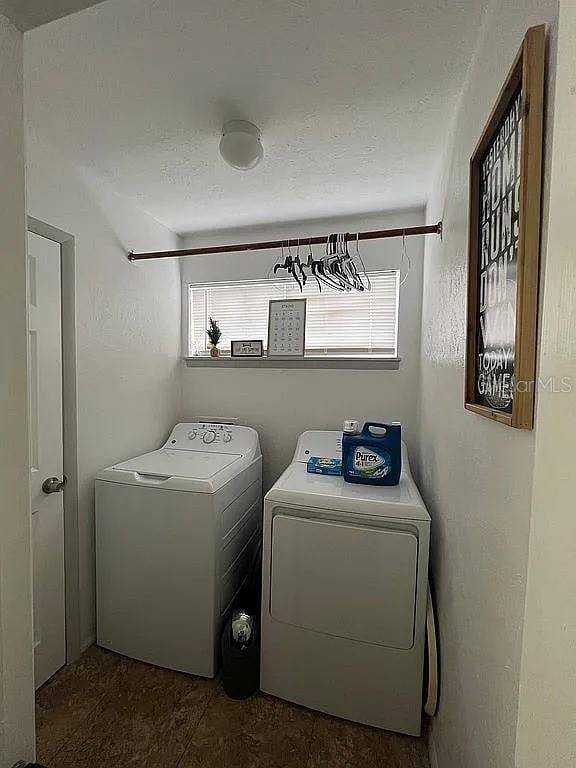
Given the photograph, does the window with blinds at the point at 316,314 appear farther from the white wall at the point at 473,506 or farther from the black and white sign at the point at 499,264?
the black and white sign at the point at 499,264

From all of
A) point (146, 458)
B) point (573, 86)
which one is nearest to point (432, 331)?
point (573, 86)

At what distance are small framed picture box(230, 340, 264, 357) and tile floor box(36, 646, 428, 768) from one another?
1786 millimetres

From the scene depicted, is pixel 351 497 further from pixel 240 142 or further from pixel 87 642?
pixel 87 642

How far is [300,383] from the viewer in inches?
98.7

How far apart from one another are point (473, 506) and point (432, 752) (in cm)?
113

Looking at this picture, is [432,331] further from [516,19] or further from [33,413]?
[33,413]

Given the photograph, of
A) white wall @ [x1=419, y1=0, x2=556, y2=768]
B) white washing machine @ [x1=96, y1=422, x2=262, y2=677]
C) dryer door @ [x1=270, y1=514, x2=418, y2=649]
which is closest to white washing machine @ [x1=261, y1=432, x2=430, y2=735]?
dryer door @ [x1=270, y1=514, x2=418, y2=649]

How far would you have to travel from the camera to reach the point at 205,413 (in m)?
2.69

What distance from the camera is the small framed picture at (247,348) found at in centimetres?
252

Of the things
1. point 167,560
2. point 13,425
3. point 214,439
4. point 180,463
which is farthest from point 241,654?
point 13,425

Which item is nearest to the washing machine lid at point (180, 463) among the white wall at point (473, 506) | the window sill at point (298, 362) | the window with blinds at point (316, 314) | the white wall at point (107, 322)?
the white wall at point (107, 322)

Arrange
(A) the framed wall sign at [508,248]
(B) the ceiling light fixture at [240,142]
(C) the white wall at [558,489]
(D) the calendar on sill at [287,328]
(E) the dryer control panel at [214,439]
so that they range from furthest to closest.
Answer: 1. (D) the calendar on sill at [287,328]
2. (E) the dryer control panel at [214,439]
3. (B) the ceiling light fixture at [240,142]
4. (A) the framed wall sign at [508,248]
5. (C) the white wall at [558,489]

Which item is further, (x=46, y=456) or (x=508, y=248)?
(x=46, y=456)

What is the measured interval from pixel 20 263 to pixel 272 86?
1.04 metres
